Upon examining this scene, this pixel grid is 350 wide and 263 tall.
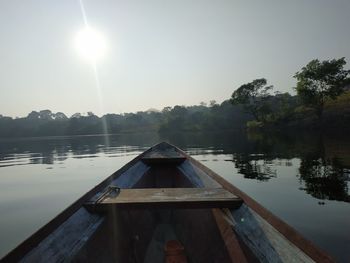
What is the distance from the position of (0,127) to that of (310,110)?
148m

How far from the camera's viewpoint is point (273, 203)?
787 cm

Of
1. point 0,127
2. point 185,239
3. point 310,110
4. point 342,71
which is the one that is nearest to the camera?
point 185,239

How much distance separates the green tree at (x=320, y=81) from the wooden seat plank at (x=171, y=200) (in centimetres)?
5164

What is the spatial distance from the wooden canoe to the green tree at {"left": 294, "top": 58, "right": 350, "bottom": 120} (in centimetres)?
5053

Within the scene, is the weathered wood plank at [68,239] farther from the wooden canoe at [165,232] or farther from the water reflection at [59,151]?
the water reflection at [59,151]

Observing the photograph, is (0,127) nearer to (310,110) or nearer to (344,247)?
(310,110)

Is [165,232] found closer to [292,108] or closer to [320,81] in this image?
[320,81]

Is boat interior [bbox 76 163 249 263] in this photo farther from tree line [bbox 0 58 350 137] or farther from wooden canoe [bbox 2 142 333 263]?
tree line [bbox 0 58 350 137]

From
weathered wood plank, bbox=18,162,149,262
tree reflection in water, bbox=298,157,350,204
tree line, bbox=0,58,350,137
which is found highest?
tree line, bbox=0,58,350,137

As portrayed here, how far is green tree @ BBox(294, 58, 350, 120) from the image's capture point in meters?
46.6

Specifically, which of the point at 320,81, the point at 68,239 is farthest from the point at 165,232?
the point at 320,81

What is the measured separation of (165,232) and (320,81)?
5253 cm

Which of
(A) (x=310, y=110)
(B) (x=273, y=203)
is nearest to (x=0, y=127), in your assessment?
(A) (x=310, y=110)

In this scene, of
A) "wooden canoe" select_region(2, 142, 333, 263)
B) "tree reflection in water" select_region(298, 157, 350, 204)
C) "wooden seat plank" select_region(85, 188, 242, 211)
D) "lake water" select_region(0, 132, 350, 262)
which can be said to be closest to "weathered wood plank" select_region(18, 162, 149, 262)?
"wooden canoe" select_region(2, 142, 333, 263)
